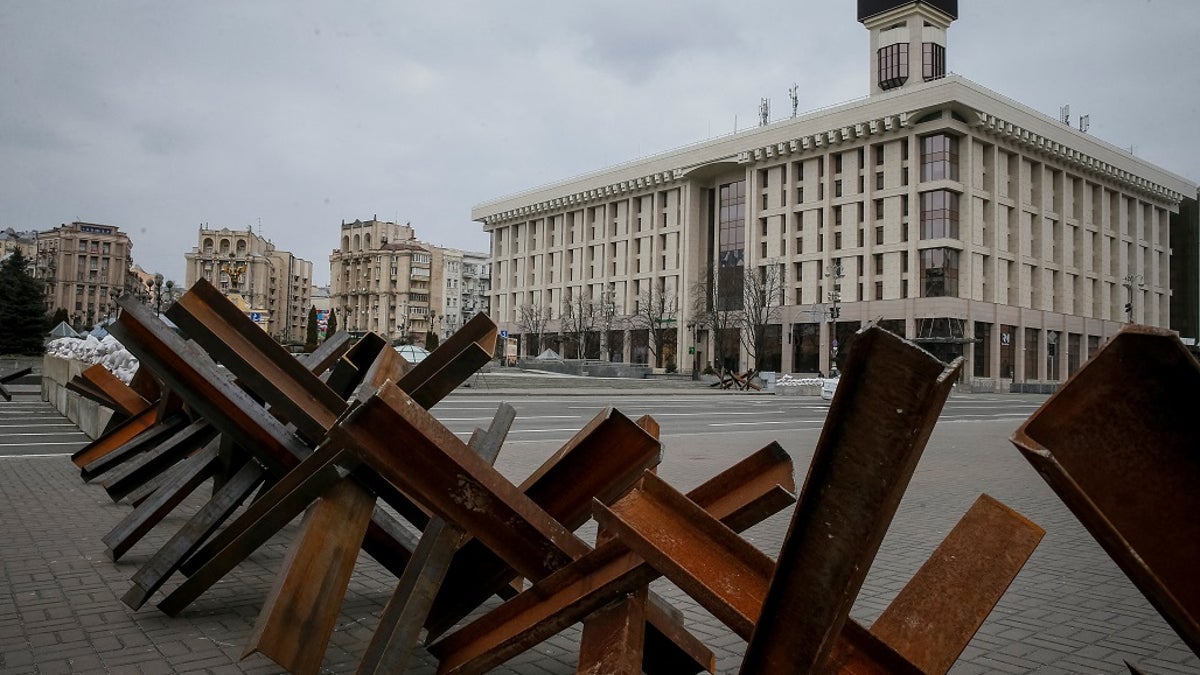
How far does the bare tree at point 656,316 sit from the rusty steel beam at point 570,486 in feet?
260

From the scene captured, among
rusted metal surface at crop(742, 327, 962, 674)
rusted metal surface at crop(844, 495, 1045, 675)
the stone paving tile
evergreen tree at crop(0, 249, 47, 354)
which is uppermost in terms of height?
evergreen tree at crop(0, 249, 47, 354)

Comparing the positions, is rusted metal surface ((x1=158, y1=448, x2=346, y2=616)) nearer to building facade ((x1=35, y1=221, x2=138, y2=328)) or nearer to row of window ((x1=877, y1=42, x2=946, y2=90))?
Result: row of window ((x1=877, y1=42, x2=946, y2=90))

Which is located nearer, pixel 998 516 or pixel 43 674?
pixel 998 516

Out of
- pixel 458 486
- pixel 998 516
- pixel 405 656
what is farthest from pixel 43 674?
pixel 998 516

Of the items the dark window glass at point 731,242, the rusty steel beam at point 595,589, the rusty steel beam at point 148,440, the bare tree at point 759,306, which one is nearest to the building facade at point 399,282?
the dark window glass at point 731,242

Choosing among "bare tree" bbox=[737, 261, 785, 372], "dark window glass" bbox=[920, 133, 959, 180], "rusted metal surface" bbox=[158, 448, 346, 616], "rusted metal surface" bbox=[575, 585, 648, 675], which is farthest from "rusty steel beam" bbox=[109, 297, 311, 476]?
"dark window glass" bbox=[920, 133, 959, 180]

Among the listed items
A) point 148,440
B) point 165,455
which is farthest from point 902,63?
point 165,455

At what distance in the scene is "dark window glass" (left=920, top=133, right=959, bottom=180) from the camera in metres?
64.4

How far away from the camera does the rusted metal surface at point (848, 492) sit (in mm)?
1258

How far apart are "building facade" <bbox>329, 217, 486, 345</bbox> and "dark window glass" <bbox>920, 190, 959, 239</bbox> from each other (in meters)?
98.1

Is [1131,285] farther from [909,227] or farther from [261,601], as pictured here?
[261,601]

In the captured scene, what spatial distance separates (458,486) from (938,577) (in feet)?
4.49

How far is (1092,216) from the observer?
7606 centimetres

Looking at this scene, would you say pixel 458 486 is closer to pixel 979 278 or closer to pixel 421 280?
pixel 979 278
